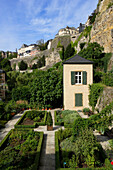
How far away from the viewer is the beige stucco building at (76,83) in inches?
505

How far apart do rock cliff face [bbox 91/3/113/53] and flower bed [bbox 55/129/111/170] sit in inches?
799

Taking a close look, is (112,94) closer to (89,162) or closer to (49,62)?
(89,162)

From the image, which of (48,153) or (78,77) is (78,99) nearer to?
(78,77)

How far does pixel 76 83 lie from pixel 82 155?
906 centimetres

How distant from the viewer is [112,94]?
9023mm

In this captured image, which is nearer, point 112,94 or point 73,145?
point 73,145

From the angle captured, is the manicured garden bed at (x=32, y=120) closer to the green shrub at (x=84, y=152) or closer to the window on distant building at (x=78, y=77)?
the green shrub at (x=84, y=152)

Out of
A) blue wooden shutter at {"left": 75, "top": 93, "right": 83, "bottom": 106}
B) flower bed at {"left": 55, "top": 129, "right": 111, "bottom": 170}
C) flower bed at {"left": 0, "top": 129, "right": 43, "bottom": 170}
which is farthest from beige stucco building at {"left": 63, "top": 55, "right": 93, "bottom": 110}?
flower bed at {"left": 55, "top": 129, "right": 111, "bottom": 170}

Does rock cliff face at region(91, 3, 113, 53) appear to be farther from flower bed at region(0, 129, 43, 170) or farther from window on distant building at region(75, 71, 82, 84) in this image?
flower bed at region(0, 129, 43, 170)

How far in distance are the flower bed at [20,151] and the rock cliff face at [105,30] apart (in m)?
21.1

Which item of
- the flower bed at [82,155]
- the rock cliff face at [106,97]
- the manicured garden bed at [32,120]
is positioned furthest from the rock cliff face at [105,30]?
the flower bed at [82,155]

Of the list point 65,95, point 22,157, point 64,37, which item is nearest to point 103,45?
point 65,95

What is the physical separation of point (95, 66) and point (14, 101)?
16.1m

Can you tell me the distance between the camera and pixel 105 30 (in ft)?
74.0
